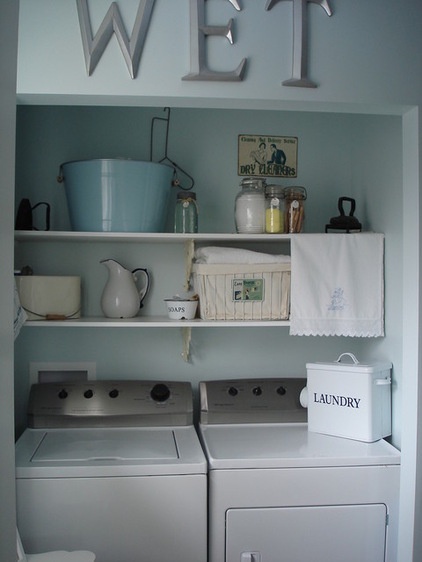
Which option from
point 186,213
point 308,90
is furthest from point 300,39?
point 186,213

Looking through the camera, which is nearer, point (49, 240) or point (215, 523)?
point (215, 523)

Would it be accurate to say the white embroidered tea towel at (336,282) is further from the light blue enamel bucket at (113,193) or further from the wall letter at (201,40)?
the wall letter at (201,40)

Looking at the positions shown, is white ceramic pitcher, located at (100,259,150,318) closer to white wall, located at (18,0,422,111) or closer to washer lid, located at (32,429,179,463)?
washer lid, located at (32,429,179,463)

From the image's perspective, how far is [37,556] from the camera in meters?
1.83

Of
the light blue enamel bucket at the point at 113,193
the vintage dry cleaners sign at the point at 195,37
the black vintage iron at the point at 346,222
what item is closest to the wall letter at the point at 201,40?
the vintage dry cleaners sign at the point at 195,37

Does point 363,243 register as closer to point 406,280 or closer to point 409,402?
point 406,280

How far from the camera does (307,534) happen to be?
2.09m

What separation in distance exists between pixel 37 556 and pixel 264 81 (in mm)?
1692

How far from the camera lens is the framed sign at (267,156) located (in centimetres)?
269

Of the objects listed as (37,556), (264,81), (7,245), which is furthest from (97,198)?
(7,245)

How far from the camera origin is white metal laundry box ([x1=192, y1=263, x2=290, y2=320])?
7.93ft

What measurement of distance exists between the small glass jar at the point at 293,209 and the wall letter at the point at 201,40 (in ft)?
2.36

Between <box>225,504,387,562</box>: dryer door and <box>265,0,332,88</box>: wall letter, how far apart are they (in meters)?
1.49

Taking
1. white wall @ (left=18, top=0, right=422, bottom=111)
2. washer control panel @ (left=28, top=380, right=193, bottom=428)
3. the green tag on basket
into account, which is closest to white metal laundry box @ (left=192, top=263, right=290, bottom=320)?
the green tag on basket
